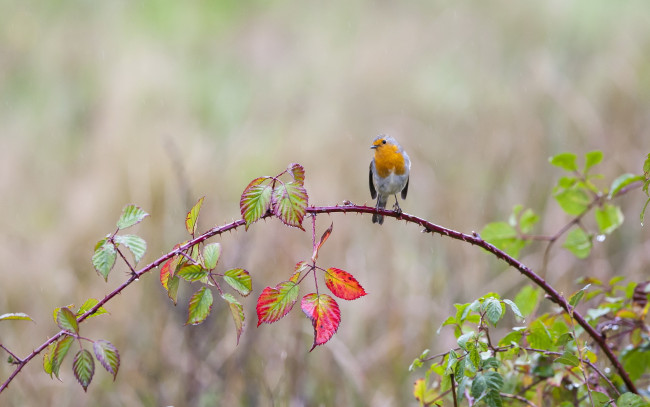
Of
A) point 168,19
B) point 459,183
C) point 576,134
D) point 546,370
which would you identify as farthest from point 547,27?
point 546,370

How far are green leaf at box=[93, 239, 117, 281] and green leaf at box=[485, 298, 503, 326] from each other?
0.71 m

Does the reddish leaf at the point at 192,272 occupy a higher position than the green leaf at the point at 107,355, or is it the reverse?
the reddish leaf at the point at 192,272

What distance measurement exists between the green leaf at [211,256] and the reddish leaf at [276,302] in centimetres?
11

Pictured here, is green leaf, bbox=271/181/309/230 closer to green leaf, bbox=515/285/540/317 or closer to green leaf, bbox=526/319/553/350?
green leaf, bbox=526/319/553/350

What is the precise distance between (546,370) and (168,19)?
8086mm

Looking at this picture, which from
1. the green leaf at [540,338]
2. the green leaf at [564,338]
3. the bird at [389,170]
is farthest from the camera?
the bird at [389,170]

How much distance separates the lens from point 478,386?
54.9 inches

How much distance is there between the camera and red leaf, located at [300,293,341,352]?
126cm

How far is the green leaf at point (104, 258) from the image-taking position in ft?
4.05

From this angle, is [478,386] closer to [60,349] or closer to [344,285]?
[344,285]

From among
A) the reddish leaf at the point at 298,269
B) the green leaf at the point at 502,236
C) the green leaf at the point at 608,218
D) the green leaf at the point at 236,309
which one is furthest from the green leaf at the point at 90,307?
the green leaf at the point at 608,218

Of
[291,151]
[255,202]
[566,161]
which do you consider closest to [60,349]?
[255,202]

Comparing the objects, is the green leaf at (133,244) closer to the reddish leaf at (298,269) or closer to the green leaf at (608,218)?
the reddish leaf at (298,269)

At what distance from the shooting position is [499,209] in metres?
4.81
